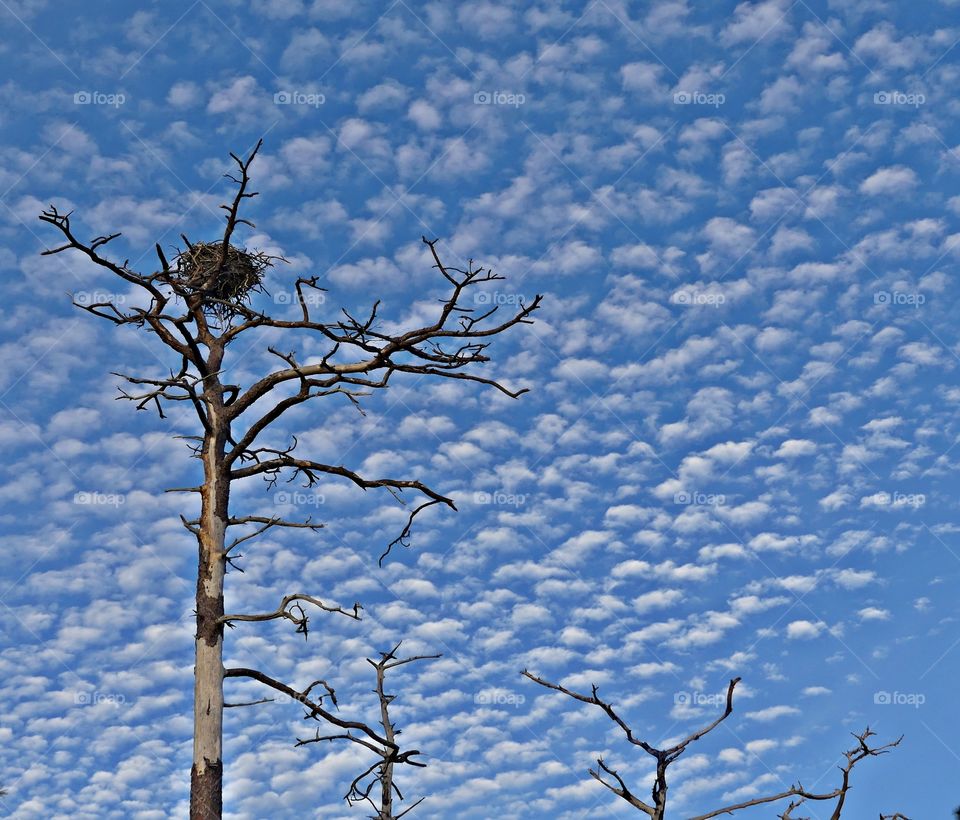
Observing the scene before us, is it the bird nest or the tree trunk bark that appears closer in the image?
the tree trunk bark

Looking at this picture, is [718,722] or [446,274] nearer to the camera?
[718,722]

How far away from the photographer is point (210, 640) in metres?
6.21

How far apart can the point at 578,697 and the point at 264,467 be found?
266 cm

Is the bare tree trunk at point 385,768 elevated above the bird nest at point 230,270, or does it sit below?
below

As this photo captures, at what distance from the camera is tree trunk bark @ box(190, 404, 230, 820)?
19.6ft

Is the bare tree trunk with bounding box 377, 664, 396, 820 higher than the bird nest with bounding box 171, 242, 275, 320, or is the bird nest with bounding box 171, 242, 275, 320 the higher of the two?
the bird nest with bounding box 171, 242, 275, 320

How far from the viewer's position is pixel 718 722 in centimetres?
501

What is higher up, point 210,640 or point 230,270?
point 230,270

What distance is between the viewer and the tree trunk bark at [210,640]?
5.98 meters

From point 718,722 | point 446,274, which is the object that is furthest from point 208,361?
point 718,722

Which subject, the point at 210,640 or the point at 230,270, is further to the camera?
the point at 230,270

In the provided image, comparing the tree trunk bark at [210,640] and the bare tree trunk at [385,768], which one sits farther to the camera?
the bare tree trunk at [385,768]

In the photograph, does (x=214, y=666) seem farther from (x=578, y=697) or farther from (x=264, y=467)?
(x=578, y=697)

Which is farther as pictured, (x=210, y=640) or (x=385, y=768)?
(x=385, y=768)
